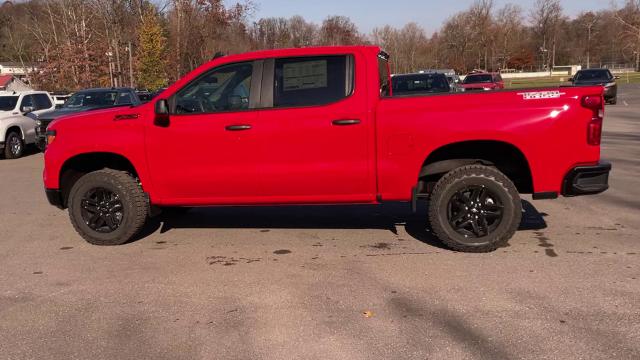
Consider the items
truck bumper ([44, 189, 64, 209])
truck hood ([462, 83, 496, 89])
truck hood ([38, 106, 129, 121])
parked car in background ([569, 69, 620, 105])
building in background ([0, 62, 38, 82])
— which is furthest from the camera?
building in background ([0, 62, 38, 82])

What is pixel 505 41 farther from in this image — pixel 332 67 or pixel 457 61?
pixel 332 67

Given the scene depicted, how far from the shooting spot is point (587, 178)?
5062 millimetres

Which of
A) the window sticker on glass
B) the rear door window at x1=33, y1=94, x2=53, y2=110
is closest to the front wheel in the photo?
the window sticker on glass

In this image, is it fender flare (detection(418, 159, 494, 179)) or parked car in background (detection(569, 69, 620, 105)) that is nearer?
fender flare (detection(418, 159, 494, 179))

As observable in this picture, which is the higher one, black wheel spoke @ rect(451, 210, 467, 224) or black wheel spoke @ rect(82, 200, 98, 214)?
black wheel spoke @ rect(82, 200, 98, 214)

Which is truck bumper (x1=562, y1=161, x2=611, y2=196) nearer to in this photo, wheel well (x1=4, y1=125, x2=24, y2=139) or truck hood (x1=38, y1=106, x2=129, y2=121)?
truck hood (x1=38, y1=106, x2=129, y2=121)

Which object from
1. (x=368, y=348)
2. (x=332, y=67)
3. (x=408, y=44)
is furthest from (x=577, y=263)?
(x=408, y=44)

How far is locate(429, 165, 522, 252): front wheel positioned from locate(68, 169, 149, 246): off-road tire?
3.04m

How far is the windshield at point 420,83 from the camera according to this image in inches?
621

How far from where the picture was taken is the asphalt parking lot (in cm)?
354

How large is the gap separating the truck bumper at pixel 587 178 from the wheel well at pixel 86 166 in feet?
14.5

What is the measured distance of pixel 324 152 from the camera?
5258mm

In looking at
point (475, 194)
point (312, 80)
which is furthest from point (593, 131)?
point (312, 80)

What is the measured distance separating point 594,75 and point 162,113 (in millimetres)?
25375
